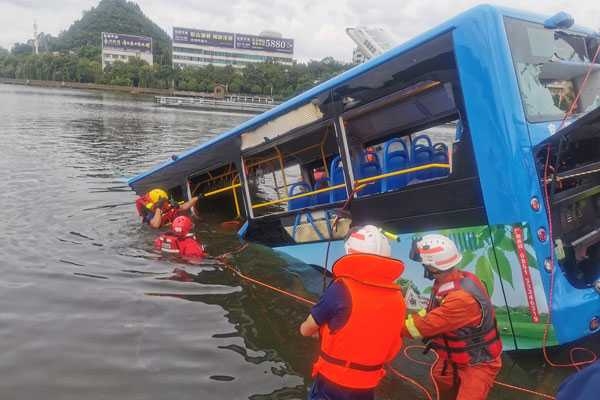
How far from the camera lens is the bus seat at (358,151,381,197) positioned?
5.88 m

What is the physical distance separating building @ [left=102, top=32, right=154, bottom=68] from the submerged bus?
118 m

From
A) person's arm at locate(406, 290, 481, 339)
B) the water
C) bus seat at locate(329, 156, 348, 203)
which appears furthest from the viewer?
bus seat at locate(329, 156, 348, 203)

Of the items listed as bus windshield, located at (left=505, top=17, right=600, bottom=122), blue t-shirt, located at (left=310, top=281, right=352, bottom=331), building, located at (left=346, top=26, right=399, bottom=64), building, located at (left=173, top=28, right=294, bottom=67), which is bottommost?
blue t-shirt, located at (left=310, top=281, right=352, bottom=331)

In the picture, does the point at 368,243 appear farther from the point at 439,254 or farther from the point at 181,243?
the point at 181,243

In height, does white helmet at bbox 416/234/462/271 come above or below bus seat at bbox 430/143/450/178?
below

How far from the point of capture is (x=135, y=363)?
4.91 metres

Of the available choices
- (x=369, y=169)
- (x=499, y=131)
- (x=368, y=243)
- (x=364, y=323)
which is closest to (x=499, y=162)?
(x=499, y=131)

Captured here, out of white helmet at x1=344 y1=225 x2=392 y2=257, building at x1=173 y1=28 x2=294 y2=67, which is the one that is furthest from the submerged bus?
building at x1=173 y1=28 x2=294 y2=67

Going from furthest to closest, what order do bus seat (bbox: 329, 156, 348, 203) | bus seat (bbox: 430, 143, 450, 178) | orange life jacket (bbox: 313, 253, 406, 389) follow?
bus seat (bbox: 329, 156, 348, 203) → bus seat (bbox: 430, 143, 450, 178) → orange life jacket (bbox: 313, 253, 406, 389)

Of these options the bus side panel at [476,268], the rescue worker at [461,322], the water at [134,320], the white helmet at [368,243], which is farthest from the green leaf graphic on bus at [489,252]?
the white helmet at [368,243]

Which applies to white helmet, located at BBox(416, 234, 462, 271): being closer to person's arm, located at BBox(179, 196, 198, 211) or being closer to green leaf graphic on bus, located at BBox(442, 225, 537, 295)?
green leaf graphic on bus, located at BBox(442, 225, 537, 295)

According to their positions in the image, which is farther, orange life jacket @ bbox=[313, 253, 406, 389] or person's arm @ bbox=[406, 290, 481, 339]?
person's arm @ bbox=[406, 290, 481, 339]

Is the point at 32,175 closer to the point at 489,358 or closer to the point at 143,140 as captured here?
the point at 143,140

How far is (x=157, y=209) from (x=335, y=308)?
22.4 ft
